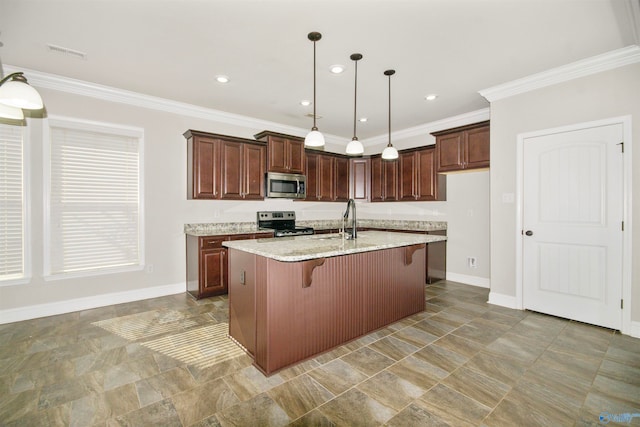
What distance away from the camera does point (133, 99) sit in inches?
155

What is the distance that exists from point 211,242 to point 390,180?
11.6 feet

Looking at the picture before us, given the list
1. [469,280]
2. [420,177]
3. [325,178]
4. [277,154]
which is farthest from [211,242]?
[469,280]

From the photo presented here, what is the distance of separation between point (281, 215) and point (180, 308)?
235 centimetres

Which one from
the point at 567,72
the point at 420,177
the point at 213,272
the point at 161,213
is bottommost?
the point at 213,272

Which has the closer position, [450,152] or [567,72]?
[567,72]

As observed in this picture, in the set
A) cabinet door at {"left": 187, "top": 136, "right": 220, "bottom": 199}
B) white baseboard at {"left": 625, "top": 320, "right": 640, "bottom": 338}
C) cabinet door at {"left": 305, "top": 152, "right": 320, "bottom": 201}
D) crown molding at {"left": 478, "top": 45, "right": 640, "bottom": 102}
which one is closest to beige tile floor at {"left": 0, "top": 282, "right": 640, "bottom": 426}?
white baseboard at {"left": 625, "top": 320, "right": 640, "bottom": 338}

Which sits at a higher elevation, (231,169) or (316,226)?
(231,169)

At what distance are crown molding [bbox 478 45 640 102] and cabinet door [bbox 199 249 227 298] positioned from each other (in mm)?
4194

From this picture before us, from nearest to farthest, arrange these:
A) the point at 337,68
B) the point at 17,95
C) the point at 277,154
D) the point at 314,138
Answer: the point at 17,95
the point at 314,138
the point at 337,68
the point at 277,154

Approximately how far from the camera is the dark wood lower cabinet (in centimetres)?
396

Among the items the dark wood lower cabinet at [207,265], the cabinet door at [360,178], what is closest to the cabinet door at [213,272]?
the dark wood lower cabinet at [207,265]

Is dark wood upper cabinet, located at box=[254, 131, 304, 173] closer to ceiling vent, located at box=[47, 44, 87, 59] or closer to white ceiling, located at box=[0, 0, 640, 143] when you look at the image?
white ceiling, located at box=[0, 0, 640, 143]

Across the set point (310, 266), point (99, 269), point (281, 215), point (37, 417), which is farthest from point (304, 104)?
point (37, 417)

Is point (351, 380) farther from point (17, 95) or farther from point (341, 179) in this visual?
point (341, 179)
